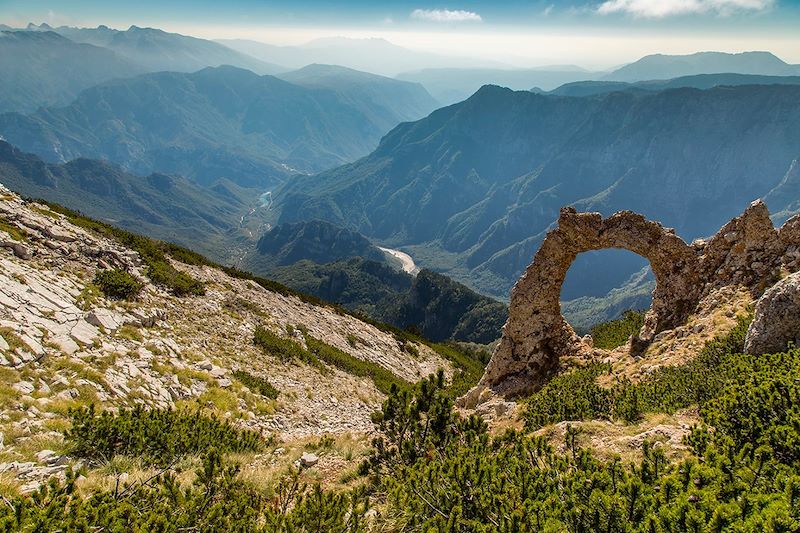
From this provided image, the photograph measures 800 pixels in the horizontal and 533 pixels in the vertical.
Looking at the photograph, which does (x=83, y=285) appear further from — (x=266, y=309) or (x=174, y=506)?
(x=174, y=506)

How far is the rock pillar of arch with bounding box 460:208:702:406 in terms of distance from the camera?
63.7 ft

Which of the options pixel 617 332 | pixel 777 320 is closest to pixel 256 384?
pixel 777 320

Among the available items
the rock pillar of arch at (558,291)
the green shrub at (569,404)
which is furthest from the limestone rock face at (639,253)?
the green shrub at (569,404)

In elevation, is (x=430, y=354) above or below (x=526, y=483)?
below

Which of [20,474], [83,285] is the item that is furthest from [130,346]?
[20,474]

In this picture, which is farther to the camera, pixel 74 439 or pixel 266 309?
pixel 266 309

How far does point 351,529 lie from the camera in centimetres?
716

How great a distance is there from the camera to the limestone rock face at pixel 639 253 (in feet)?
56.2

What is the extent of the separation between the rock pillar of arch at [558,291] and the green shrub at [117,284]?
1880 cm

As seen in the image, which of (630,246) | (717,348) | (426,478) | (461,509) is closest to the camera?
(461,509)

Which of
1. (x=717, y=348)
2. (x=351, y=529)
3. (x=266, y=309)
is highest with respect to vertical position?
(x=717, y=348)

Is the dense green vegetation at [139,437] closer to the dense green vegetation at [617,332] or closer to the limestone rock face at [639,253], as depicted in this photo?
the limestone rock face at [639,253]

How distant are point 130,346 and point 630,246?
22.6 m

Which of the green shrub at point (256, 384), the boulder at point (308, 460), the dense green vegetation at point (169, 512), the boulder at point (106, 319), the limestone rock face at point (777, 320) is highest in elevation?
the limestone rock face at point (777, 320)
